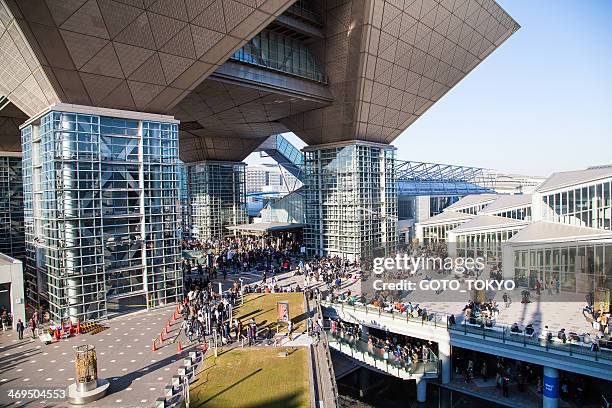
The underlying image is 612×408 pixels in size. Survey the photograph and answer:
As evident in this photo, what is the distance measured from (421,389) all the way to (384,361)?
2.45m

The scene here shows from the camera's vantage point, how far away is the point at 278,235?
49625mm

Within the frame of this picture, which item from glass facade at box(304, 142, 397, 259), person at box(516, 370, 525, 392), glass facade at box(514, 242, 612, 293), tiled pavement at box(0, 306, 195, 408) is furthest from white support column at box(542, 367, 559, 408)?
glass facade at box(304, 142, 397, 259)

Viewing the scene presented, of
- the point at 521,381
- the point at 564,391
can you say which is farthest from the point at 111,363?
the point at 564,391

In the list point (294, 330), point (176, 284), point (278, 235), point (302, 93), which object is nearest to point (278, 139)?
point (278, 235)

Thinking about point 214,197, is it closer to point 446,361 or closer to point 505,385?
point 446,361

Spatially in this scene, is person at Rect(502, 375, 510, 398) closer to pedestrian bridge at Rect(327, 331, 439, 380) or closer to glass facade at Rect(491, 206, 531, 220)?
pedestrian bridge at Rect(327, 331, 439, 380)

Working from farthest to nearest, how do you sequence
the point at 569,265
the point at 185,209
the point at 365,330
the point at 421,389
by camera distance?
1. the point at 185,209
2. the point at 569,265
3. the point at 365,330
4. the point at 421,389

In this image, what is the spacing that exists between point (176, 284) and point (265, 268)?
1070cm

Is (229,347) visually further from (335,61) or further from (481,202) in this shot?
(481,202)

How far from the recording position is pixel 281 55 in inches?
1346

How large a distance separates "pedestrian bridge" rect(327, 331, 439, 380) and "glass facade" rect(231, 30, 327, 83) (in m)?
21.3

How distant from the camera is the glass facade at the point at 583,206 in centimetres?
2598

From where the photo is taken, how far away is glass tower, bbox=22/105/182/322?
2205 centimetres

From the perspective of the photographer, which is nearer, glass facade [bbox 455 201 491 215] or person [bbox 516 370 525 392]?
person [bbox 516 370 525 392]
